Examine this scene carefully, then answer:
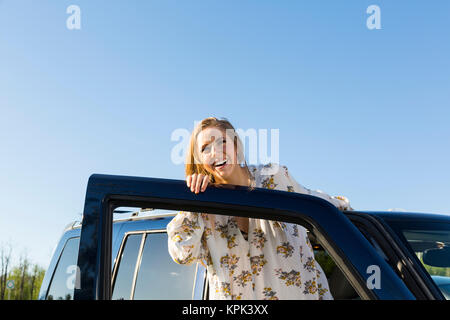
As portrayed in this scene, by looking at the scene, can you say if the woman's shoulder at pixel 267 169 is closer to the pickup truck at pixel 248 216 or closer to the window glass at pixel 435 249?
the pickup truck at pixel 248 216

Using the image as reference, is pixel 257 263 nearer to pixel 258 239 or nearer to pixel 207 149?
pixel 258 239

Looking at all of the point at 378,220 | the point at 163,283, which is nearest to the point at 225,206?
the point at 378,220

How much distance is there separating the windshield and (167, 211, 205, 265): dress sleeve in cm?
141

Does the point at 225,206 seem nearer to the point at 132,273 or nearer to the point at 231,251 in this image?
the point at 231,251

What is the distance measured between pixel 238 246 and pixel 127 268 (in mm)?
2039

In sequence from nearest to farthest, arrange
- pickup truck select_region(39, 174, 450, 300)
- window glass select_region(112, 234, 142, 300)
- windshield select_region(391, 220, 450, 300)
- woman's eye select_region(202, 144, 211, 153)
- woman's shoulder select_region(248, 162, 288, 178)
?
pickup truck select_region(39, 174, 450, 300)
woman's eye select_region(202, 144, 211, 153)
woman's shoulder select_region(248, 162, 288, 178)
windshield select_region(391, 220, 450, 300)
window glass select_region(112, 234, 142, 300)

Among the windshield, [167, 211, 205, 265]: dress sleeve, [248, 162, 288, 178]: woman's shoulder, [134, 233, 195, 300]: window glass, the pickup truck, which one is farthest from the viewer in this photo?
[134, 233, 195, 300]: window glass

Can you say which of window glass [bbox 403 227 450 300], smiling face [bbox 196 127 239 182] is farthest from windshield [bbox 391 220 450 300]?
smiling face [bbox 196 127 239 182]

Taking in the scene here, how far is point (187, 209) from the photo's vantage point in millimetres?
1618

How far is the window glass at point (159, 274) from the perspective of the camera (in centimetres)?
327

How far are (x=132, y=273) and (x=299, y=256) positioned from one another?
2114 millimetres

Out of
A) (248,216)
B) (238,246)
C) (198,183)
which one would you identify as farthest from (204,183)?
(238,246)

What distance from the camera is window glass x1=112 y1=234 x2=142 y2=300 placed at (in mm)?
3666

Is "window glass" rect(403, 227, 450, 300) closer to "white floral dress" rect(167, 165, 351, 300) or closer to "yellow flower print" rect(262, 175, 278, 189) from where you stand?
"white floral dress" rect(167, 165, 351, 300)
